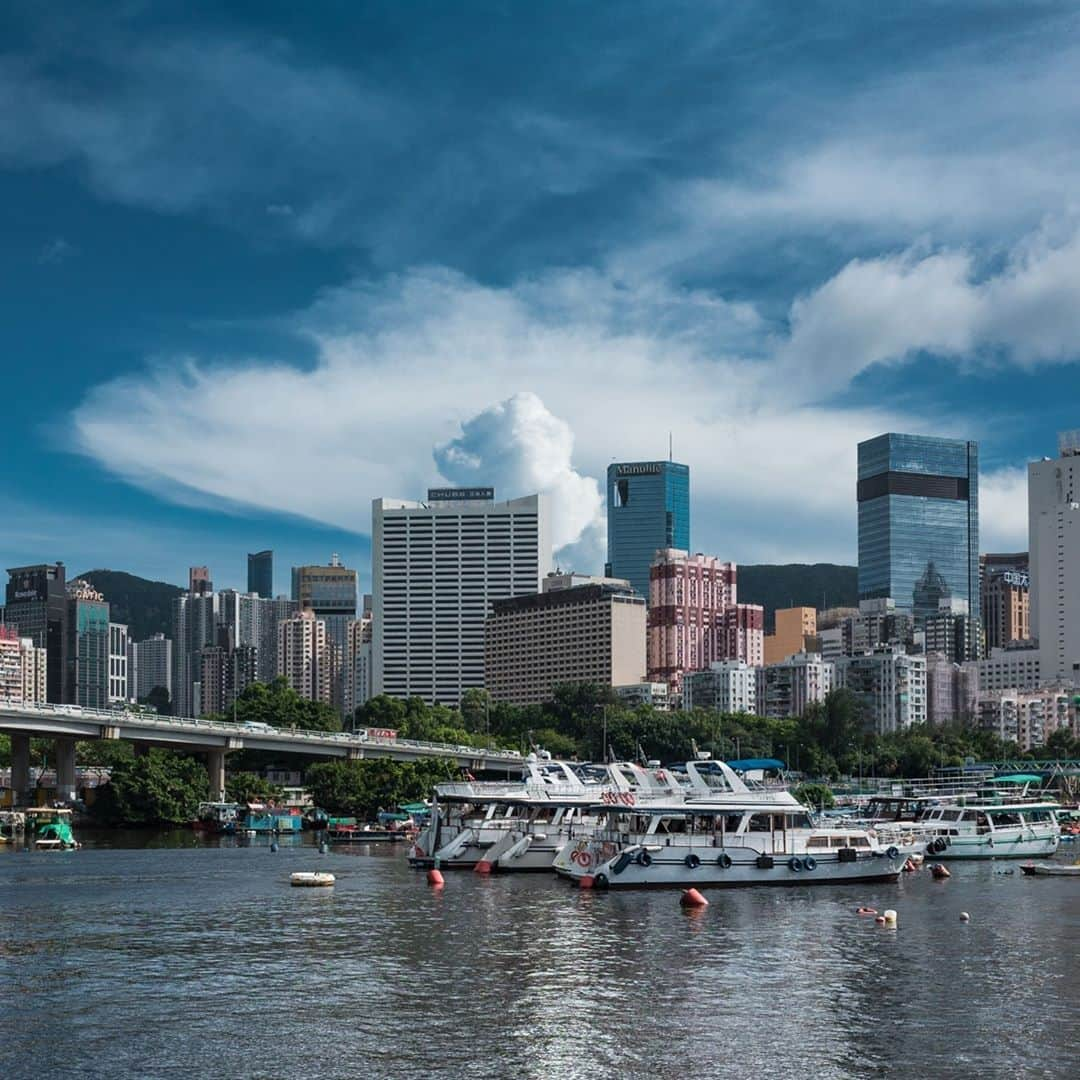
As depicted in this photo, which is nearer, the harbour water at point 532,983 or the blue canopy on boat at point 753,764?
the harbour water at point 532,983

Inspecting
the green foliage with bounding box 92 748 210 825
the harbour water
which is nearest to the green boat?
the green foliage with bounding box 92 748 210 825

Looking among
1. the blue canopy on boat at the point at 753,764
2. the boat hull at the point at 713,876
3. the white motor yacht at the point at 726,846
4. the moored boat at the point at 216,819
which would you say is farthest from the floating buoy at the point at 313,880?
the moored boat at the point at 216,819

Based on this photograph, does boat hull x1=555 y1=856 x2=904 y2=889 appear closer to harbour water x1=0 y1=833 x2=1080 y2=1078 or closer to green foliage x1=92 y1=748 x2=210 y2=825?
harbour water x1=0 y1=833 x2=1080 y2=1078

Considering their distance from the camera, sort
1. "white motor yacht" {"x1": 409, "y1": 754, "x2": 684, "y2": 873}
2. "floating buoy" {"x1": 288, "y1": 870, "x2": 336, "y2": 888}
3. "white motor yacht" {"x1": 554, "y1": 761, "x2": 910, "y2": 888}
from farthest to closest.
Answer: "white motor yacht" {"x1": 409, "y1": 754, "x2": 684, "y2": 873} < "floating buoy" {"x1": 288, "y1": 870, "x2": 336, "y2": 888} < "white motor yacht" {"x1": 554, "y1": 761, "x2": 910, "y2": 888}

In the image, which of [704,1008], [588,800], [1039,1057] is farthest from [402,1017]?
[588,800]

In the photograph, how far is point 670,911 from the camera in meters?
88.2

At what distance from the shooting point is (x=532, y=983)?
63.8 m

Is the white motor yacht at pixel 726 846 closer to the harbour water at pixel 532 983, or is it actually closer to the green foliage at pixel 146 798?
the harbour water at pixel 532 983

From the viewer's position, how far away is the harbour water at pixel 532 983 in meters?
50.9

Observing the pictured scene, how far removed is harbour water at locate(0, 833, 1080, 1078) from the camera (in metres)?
50.9

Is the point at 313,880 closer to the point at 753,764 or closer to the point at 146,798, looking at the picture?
the point at 753,764

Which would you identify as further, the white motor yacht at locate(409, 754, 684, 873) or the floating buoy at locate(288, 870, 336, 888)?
the white motor yacht at locate(409, 754, 684, 873)

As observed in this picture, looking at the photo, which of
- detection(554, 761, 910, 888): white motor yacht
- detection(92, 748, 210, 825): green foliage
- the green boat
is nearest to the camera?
detection(554, 761, 910, 888): white motor yacht


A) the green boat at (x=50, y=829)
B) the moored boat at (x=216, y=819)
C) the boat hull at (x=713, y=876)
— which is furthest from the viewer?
the moored boat at (x=216, y=819)
